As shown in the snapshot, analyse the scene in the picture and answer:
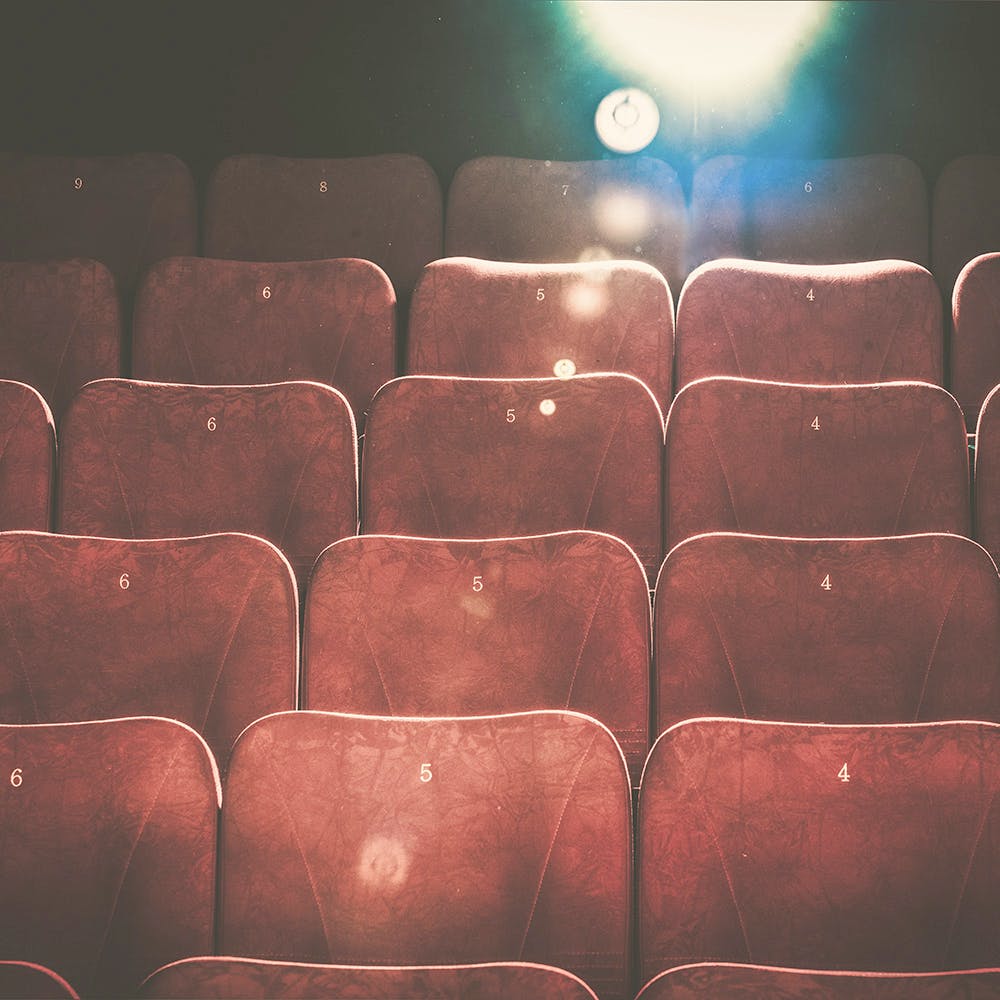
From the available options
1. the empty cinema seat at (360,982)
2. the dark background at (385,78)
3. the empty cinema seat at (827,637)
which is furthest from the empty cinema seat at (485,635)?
the dark background at (385,78)

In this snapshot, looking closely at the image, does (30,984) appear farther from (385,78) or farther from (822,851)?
(385,78)

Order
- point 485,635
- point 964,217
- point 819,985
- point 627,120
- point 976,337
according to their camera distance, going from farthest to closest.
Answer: point 627,120 < point 964,217 < point 976,337 < point 485,635 < point 819,985

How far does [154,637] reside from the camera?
439 millimetres

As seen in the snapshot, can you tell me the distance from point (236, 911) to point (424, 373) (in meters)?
0.36

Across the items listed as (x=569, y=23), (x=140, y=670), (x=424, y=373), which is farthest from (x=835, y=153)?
(x=140, y=670)

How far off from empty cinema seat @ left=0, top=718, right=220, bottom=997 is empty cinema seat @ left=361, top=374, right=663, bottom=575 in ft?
0.61

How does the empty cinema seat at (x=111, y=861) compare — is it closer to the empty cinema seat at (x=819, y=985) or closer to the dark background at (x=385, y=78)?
the empty cinema seat at (x=819, y=985)

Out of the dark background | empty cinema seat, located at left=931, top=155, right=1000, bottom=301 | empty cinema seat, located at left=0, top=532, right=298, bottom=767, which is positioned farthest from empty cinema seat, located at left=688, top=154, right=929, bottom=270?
empty cinema seat, located at left=0, top=532, right=298, bottom=767

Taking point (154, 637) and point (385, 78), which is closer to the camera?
point (154, 637)

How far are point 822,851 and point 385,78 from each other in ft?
2.58

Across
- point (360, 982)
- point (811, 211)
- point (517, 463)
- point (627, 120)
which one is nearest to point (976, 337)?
point (811, 211)

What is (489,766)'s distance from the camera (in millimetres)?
351

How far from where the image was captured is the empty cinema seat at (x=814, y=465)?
0.51 meters

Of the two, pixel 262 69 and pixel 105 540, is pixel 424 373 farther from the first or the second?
pixel 262 69
